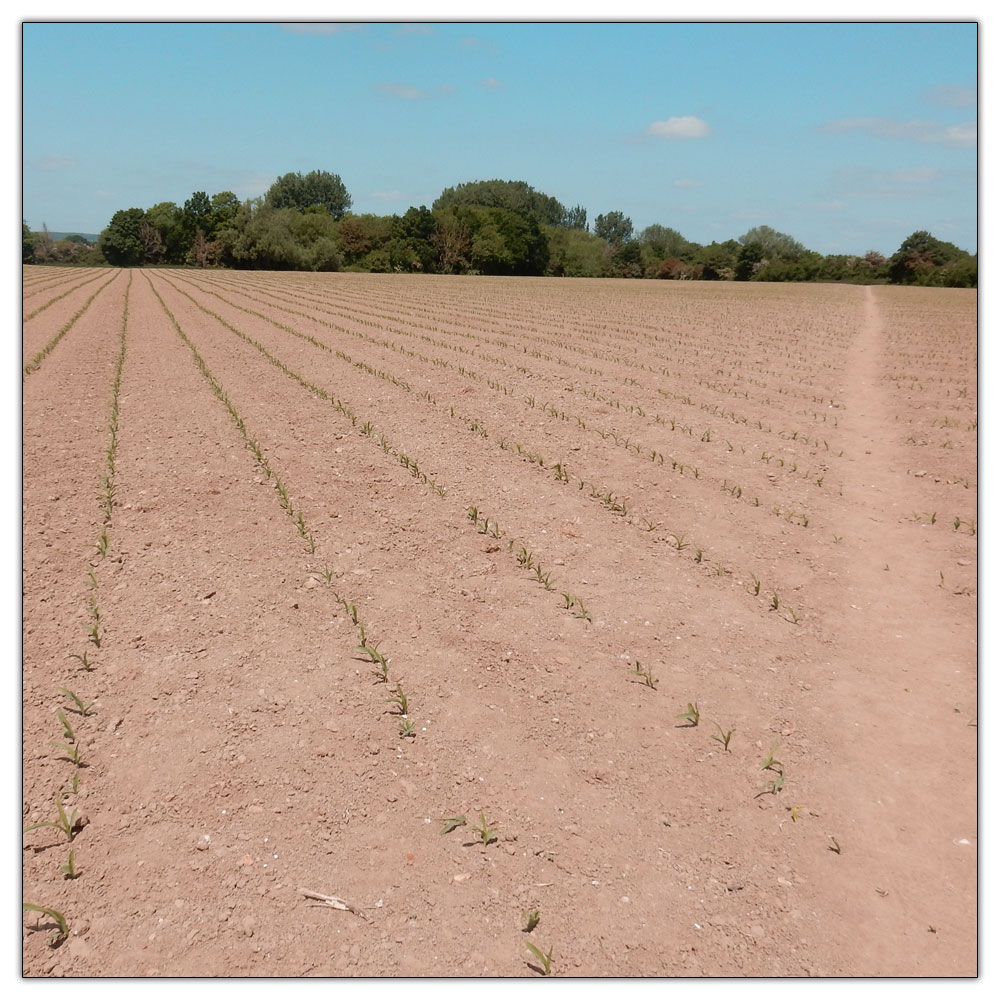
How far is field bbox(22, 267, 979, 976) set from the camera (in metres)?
3.18

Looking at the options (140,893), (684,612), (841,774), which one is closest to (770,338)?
(684,612)

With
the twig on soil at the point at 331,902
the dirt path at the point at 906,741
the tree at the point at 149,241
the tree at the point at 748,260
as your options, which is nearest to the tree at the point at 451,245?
the tree at the point at 149,241

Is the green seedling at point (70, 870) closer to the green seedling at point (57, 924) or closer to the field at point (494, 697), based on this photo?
the field at point (494, 697)

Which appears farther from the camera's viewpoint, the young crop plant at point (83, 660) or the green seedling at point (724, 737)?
the young crop plant at point (83, 660)

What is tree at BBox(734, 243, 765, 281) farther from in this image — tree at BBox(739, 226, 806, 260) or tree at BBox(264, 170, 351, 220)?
tree at BBox(264, 170, 351, 220)

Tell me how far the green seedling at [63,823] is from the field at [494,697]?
26mm

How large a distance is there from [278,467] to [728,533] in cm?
519

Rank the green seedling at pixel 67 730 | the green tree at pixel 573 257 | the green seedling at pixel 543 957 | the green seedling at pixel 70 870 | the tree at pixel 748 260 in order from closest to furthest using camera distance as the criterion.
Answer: the green seedling at pixel 543 957 → the green seedling at pixel 70 870 → the green seedling at pixel 67 730 → the tree at pixel 748 260 → the green tree at pixel 573 257

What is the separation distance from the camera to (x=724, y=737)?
430 centimetres

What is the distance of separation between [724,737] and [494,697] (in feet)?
4.69

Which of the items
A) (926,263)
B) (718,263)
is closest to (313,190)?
(718,263)

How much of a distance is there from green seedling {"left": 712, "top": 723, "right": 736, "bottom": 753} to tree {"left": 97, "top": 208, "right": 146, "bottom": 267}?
246 feet

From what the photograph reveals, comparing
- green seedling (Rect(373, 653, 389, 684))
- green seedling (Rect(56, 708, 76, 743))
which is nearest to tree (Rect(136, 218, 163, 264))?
green seedling (Rect(56, 708, 76, 743))

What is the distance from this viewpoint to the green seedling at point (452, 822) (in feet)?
11.9
